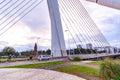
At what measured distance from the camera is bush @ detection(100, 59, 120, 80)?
9610mm

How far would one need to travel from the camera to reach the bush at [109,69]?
9.61 meters

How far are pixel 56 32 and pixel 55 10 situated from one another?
2234 mm

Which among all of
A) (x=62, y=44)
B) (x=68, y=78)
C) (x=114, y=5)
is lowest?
(x=68, y=78)

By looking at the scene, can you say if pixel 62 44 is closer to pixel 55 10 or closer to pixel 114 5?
pixel 55 10

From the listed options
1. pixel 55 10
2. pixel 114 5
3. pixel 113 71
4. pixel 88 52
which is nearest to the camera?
pixel 114 5

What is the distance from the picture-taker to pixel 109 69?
32.4 feet

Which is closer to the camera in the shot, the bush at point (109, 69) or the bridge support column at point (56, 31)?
the bush at point (109, 69)

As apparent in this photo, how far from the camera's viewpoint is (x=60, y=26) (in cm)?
2242

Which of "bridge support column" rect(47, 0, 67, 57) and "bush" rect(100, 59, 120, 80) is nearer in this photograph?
"bush" rect(100, 59, 120, 80)

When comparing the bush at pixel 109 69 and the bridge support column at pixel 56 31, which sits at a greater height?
the bridge support column at pixel 56 31

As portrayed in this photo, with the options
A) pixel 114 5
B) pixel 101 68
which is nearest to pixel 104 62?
pixel 101 68

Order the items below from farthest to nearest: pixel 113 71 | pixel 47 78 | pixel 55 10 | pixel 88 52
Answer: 1. pixel 88 52
2. pixel 55 10
3. pixel 47 78
4. pixel 113 71

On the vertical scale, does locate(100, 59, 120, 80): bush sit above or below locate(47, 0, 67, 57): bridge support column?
below

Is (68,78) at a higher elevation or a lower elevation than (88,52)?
lower
